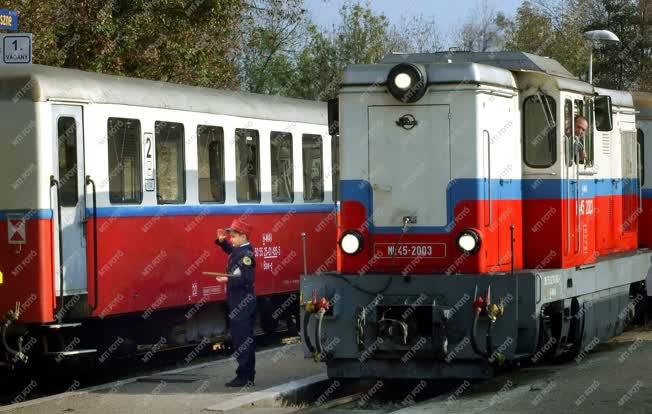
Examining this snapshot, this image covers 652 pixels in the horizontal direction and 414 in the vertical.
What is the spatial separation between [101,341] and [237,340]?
2.70 meters

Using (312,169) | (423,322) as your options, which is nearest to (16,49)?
(423,322)

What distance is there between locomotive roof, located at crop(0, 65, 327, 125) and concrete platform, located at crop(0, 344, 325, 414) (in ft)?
10.8

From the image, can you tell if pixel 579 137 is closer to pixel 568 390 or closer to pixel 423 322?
pixel 423 322

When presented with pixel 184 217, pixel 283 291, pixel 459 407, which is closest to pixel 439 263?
pixel 459 407

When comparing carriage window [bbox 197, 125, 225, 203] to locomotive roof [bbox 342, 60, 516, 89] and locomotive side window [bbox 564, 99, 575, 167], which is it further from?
locomotive side window [bbox 564, 99, 575, 167]

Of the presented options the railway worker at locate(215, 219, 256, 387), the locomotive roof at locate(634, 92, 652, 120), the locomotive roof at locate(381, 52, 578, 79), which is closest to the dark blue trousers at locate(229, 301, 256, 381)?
the railway worker at locate(215, 219, 256, 387)

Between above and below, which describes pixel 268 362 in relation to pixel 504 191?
below

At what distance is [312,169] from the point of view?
20625mm

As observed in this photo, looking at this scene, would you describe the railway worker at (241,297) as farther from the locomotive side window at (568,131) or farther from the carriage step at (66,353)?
the locomotive side window at (568,131)

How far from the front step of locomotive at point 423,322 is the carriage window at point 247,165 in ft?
16.6

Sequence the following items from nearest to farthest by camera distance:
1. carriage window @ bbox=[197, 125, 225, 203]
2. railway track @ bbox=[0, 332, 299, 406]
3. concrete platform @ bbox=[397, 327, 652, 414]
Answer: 1. concrete platform @ bbox=[397, 327, 652, 414]
2. railway track @ bbox=[0, 332, 299, 406]
3. carriage window @ bbox=[197, 125, 225, 203]

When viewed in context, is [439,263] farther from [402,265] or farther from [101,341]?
[101,341]

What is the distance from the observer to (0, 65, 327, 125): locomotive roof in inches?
575

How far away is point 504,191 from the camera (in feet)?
45.8
